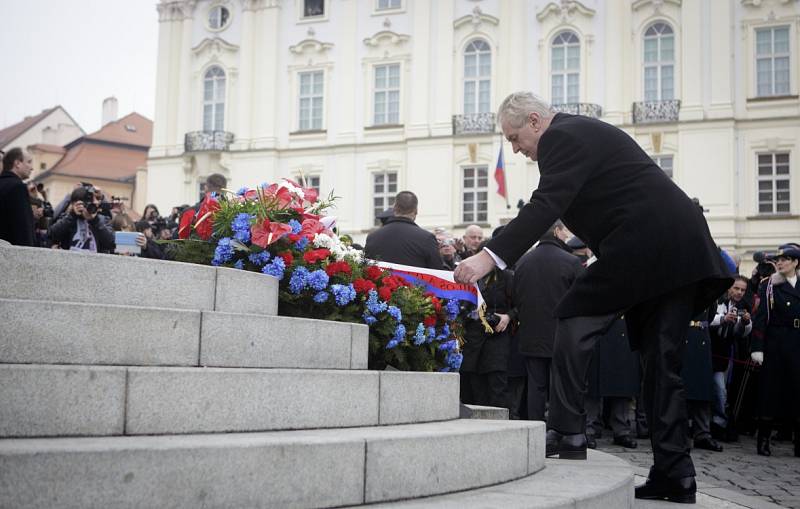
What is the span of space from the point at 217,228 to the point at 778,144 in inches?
1077

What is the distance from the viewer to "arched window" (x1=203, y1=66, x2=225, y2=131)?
37188 millimetres

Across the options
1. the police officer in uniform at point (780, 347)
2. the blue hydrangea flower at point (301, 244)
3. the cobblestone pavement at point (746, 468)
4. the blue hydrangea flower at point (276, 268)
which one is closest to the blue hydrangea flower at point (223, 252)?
the blue hydrangea flower at point (276, 268)

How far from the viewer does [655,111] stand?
101 ft

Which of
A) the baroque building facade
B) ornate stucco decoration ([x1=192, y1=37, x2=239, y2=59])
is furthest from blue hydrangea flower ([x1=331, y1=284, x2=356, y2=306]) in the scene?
ornate stucco decoration ([x1=192, y1=37, x2=239, y2=59])

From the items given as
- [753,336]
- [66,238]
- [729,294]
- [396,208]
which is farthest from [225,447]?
[729,294]

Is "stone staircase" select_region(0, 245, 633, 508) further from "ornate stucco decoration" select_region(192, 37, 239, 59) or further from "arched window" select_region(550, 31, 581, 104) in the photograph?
"ornate stucco decoration" select_region(192, 37, 239, 59)

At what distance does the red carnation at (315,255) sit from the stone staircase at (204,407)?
1.55ft

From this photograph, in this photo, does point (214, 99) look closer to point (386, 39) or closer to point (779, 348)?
point (386, 39)

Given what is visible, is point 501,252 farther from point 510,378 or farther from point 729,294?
point 729,294

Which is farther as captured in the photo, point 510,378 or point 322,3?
point 322,3

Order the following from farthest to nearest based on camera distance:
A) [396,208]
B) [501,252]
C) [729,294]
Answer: [729,294], [396,208], [501,252]

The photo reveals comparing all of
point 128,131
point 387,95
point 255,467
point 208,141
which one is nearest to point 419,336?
point 255,467

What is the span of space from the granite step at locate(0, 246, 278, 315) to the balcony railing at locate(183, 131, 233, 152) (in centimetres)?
3206

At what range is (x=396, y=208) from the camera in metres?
9.01
